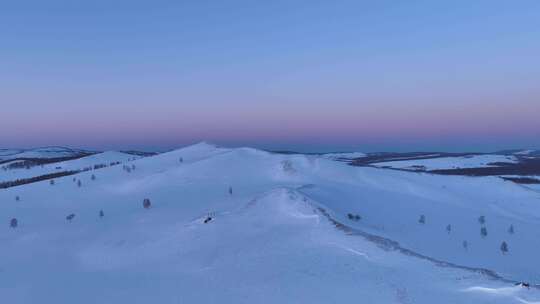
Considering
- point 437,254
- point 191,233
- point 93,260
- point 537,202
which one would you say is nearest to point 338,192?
point 437,254

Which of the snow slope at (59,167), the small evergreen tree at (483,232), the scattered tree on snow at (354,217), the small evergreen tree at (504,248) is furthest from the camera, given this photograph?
the snow slope at (59,167)

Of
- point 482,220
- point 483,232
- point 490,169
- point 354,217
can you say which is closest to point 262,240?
point 354,217

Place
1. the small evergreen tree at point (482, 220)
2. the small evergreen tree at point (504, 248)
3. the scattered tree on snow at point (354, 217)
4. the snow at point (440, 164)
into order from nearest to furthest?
1. the small evergreen tree at point (504, 248)
2. the scattered tree on snow at point (354, 217)
3. the small evergreen tree at point (482, 220)
4. the snow at point (440, 164)

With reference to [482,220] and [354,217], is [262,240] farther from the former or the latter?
[482,220]

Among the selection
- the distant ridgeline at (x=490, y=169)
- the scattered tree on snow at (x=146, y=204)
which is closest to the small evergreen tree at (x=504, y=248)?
the scattered tree on snow at (x=146, y=204)

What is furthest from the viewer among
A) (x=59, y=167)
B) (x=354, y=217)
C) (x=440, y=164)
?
(x=440, y=164)

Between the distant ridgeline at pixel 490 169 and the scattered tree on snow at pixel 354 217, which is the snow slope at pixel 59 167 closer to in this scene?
the distant ridgeline at pixel 490 169

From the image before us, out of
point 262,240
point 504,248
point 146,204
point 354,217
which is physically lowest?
point 504,248

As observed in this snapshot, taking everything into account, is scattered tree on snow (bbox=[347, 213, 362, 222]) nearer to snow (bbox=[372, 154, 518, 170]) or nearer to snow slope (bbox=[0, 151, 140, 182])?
snow slope (bbox=[0, 151, 140, 182])

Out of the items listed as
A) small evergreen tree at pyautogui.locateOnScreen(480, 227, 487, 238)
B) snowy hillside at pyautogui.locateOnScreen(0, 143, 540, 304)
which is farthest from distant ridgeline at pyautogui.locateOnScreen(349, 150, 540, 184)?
small evergreen tree at pyautogui.locateOnScreen(480, 227, 487, 238)
